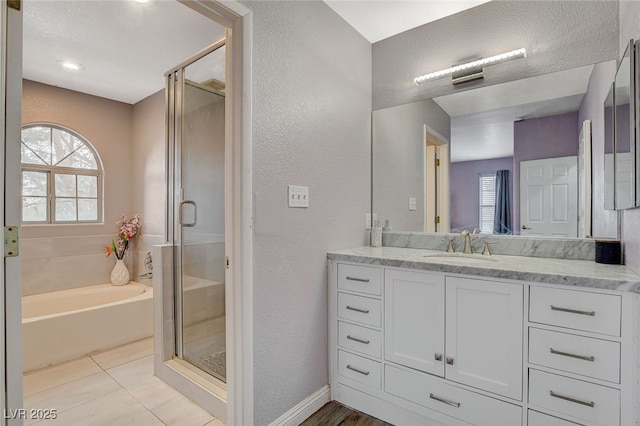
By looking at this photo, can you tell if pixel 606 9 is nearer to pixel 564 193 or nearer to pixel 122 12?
pixel 564 193

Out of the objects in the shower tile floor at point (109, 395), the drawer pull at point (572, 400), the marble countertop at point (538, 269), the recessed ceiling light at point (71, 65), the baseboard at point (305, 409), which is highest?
the recessed ceiling light at point (71, 65)

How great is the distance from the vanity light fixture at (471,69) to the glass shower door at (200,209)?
144 cm

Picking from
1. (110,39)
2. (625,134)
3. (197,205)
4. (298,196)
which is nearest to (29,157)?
(110,39)

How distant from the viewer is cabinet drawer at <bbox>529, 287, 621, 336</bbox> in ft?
3.92

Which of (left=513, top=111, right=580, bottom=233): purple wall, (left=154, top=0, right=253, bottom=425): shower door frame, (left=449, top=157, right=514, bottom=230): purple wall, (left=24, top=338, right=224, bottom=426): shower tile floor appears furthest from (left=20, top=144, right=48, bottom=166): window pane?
(left=513, top=111, right=580, bottom=233): purple wall

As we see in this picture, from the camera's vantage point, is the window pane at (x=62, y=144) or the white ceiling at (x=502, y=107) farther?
the window pane at (x=62, y=144)

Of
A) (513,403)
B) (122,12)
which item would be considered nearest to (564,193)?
(513,403)

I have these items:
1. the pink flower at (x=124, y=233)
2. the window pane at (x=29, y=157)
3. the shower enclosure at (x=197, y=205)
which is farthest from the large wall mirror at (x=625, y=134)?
the window pane at (x=29, y=157)

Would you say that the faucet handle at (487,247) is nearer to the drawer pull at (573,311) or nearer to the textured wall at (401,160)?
the textured wall at (401,160)

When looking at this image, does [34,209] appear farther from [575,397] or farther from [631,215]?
[631,215]

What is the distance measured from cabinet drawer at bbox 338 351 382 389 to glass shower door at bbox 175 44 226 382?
→ 814 millimetres

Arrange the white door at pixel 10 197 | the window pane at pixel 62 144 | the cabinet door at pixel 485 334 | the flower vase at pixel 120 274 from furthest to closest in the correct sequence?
the flower vase at pixel 120 274
the window pane at pixel 62 144
the cabinet door at pixel 485 334
the white door at pixel 10 197

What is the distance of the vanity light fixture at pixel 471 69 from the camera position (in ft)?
6.20

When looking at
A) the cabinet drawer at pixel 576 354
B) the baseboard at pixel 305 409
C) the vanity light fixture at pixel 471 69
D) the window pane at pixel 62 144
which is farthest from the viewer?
the window pane at pixel 62 144
